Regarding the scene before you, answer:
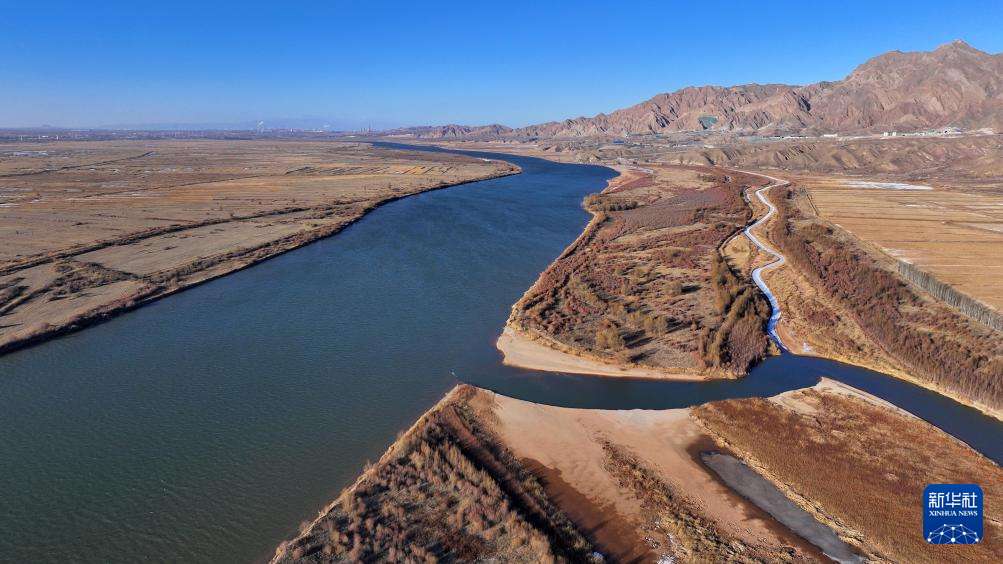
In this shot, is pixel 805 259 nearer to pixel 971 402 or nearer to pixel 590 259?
pixel 590 259

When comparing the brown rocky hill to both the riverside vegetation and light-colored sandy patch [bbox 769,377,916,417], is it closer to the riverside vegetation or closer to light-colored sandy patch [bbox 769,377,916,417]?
the riverside vegetation

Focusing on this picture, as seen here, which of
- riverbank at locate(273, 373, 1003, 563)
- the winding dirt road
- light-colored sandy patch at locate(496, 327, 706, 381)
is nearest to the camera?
riverbank at locate(273, 373, 1003, 563)

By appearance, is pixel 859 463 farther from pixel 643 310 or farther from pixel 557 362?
pixel 643 310

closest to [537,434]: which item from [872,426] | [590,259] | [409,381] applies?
[409,381]

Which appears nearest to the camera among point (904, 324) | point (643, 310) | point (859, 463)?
point (859, 463)

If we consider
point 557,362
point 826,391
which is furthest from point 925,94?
point 557,362

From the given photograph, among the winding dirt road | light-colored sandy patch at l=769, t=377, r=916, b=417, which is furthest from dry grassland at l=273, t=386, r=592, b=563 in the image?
the winding dirt road

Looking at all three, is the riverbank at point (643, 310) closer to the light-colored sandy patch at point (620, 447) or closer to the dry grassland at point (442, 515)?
the light-colored sandy patch at point (620, 447)
